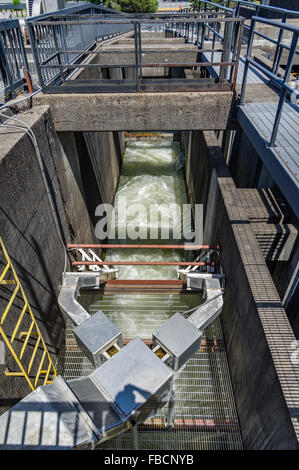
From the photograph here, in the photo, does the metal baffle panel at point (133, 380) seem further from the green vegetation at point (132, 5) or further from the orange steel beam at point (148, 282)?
the green vegetation at point (132, 5)

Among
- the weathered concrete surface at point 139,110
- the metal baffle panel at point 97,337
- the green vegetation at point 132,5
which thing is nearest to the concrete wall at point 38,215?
the weathered concrete surface at point 139,110

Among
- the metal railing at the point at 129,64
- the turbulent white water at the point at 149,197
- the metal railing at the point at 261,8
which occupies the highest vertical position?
the metal railing at the point at 261,8

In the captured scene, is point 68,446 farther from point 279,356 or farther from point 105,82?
point 105,82

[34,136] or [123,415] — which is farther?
[34,136]

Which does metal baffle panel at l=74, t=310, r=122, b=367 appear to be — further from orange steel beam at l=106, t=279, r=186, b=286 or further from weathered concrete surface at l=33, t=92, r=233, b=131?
weathered concrete surface at l=33, t=92, r=233, b=131

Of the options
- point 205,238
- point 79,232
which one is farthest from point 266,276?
point 79,232

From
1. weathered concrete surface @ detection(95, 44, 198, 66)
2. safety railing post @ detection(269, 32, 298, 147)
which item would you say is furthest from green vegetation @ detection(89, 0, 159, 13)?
safety railing post @ detection(269, 32, 298, 147)

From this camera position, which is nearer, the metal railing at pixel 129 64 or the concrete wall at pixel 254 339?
the concrete wall at pixel 254 339
